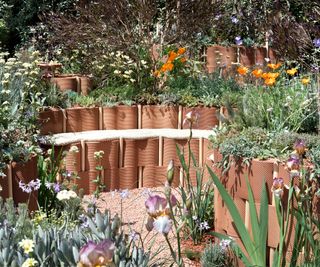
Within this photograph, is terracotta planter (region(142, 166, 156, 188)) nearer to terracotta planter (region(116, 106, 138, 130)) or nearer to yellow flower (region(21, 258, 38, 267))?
terracotta planter (region(116, 106, 138, 130))

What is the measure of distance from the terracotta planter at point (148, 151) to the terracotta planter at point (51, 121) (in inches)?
→ 28.5

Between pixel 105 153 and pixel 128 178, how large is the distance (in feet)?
1.10

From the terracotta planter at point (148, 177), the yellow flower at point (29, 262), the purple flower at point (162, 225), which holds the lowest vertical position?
the terracotta planter at point (148, 177)

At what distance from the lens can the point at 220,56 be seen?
7762 millimetres

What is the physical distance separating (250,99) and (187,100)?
4.81 feet

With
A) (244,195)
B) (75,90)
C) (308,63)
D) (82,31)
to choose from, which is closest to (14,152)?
(244,195)

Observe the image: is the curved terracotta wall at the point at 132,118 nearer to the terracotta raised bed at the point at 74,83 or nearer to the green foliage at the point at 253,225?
the terracotta raised bed at the point at 74,83

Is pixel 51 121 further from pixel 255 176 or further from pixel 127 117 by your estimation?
pixel 255 176

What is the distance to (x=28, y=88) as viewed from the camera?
5.14m

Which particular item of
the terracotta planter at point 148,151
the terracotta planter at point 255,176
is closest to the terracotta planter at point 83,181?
the terracotta planter at point 148,151

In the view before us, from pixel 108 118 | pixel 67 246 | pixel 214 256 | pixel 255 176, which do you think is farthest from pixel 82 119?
pixel 67 246

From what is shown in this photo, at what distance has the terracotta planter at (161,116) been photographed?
5.69m

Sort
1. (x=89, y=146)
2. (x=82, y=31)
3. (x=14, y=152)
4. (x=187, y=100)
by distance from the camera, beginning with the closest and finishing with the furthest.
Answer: (x=14, y=152)
(x=89, y=146)
(x=187, y=100)
(x=82, y=31)

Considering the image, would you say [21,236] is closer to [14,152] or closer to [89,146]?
[14,152]
